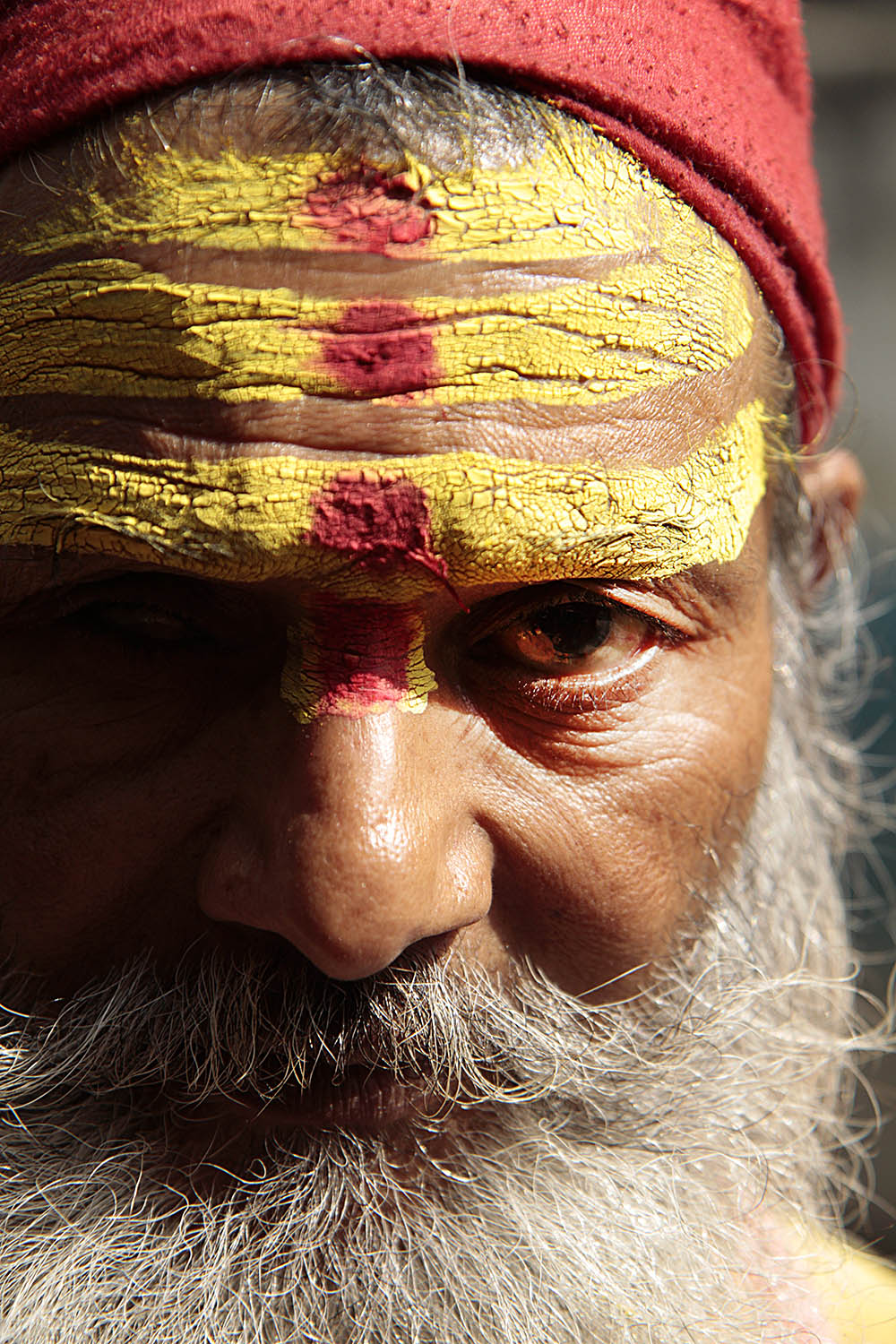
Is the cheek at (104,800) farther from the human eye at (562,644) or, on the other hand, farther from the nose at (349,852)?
the human eye at (562,644)

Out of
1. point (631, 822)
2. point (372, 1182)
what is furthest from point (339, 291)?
point (372, 1182)

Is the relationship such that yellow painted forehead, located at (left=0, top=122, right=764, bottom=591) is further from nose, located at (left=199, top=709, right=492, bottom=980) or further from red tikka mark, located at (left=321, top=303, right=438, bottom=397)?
nose, located at (left=199, top=709, right=492, bottom=980)

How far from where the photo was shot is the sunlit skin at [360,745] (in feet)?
3.90

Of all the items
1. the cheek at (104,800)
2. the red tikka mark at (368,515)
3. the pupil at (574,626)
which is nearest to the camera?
the red tikka mark at (368,515)

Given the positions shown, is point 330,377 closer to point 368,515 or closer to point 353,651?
point 368,515

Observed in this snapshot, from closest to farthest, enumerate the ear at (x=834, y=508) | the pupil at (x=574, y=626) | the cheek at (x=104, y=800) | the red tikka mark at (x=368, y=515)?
the red tikka mark at (x=368, y=515), the cheek at (x=104, y=800), the pupil at (x=574, y=626), the ear at (x=834, y=508)

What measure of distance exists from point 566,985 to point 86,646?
0.71 meters

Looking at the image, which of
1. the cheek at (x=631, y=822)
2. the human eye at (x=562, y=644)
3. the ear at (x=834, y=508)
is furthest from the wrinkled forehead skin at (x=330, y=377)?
the ear at (x=834, y=508)

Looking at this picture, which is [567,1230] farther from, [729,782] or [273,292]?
[273,292]

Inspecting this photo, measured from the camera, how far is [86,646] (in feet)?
4.54

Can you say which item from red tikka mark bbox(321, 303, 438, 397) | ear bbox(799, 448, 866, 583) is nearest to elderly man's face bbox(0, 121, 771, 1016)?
red tikka mark bbox(321, 303, 438, 397)

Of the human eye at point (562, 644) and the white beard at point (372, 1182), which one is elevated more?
the human eye at point (562, 644)

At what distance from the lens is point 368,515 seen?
117 centimetres

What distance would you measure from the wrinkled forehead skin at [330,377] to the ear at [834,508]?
1.00 m
